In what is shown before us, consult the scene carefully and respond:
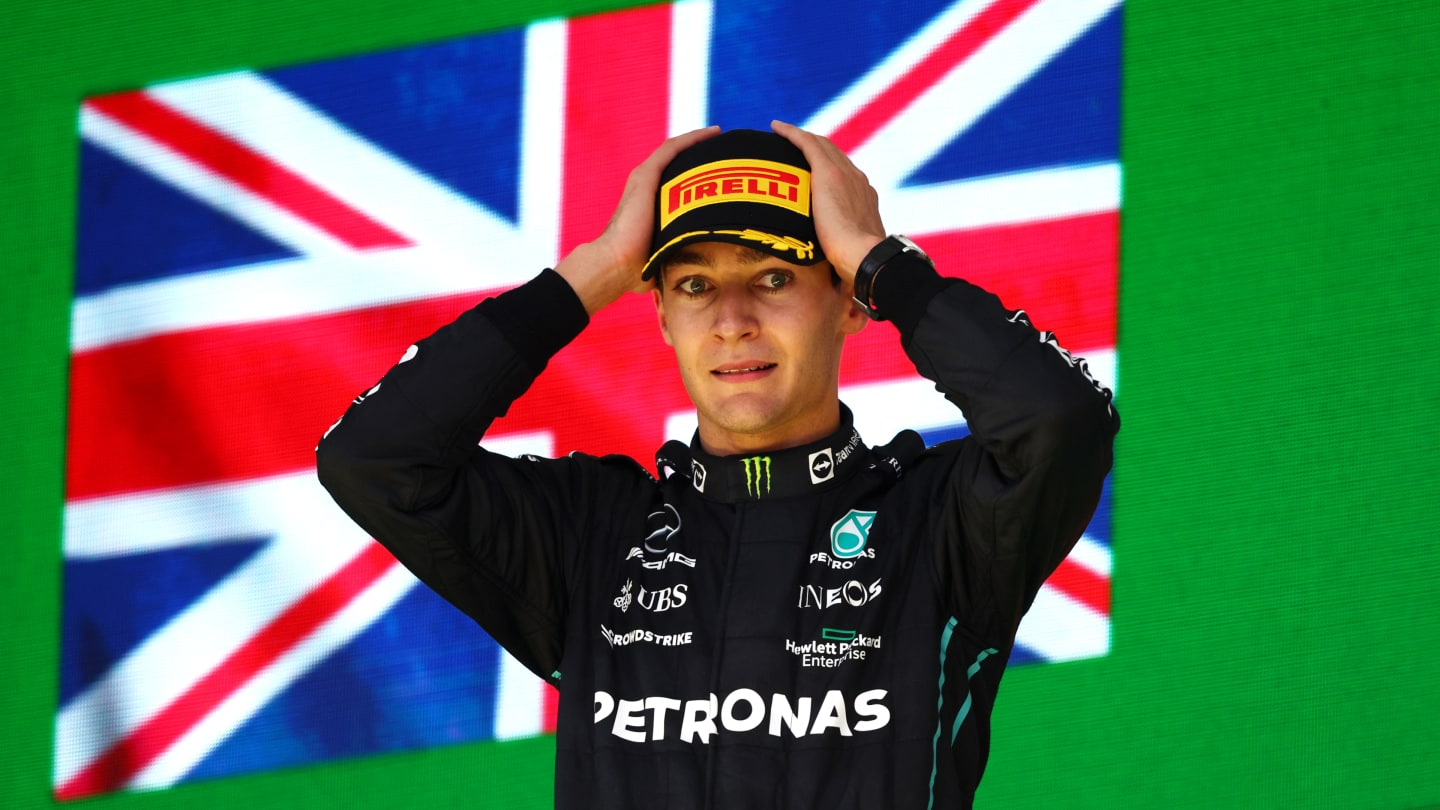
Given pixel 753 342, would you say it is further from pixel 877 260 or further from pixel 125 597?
pixel 125 597

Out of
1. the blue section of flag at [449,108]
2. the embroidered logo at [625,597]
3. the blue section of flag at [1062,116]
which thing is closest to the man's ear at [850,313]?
the embroidered logo at [625,597]

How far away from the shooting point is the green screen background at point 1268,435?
2688 mm

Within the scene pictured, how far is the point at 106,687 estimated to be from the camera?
3340 mm

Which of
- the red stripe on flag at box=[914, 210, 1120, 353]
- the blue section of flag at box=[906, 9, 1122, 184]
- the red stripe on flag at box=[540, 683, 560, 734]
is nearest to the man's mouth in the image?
the red stripe on flag at box=[914, 210, 1120, 353]

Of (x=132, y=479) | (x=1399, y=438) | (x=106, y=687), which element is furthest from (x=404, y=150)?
(x=1399, y=438)

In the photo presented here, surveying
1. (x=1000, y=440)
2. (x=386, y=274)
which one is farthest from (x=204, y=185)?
(x=1000, y=440)

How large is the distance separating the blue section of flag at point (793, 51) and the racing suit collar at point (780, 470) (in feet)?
3.74

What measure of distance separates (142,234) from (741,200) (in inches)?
70.9

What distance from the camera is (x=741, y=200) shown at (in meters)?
2.05

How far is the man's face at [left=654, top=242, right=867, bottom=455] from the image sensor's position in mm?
2059

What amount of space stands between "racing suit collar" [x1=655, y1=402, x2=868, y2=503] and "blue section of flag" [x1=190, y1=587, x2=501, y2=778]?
1138 mm

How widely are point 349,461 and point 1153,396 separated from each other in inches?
52.6

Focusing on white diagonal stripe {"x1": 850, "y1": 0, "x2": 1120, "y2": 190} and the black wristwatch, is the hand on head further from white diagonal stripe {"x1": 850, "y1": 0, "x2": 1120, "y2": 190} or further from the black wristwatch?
white diagonal stripe {"x1": 850, "y1": 0, "x2": 1120, "y2": 190}

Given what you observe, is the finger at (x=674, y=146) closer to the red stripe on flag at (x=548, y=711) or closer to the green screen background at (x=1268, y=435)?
the green screen background at (x=1268, y=435)
